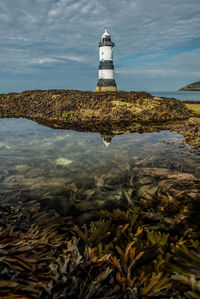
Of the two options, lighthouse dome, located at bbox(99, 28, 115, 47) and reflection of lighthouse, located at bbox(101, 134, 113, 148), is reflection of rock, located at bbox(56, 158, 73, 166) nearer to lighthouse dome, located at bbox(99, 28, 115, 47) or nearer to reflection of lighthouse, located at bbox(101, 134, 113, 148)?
reflection of lighthouse, located at bbox(101, 134, 113, 148)

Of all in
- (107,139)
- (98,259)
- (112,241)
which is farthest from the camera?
(107,139)

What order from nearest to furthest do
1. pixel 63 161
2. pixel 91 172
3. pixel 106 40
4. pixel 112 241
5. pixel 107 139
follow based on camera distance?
pixel 112 241
pixel 91 172
pixel 63 161
pixel 107 139
pixel 106 40

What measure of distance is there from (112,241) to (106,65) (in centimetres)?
3086

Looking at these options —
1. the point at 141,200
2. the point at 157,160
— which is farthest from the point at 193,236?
the point at 157,160

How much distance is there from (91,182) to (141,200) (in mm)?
1131

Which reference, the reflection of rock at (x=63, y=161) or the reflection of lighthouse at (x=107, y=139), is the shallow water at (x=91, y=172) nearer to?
the reflection of rock at (x=63, y=161)

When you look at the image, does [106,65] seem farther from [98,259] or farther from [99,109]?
[98,259]

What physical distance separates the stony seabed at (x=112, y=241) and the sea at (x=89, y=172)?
36 mm

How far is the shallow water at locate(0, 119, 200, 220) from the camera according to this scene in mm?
3053

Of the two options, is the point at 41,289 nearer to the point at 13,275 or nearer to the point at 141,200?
the point at 13,275

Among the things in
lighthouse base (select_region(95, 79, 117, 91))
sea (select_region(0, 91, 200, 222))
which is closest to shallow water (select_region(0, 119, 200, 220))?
sea (select_region(0, 91, 200, 222))

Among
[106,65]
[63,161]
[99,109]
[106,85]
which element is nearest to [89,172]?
[63,161]

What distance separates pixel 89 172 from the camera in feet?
13.6

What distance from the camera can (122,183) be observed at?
11.8 ft
